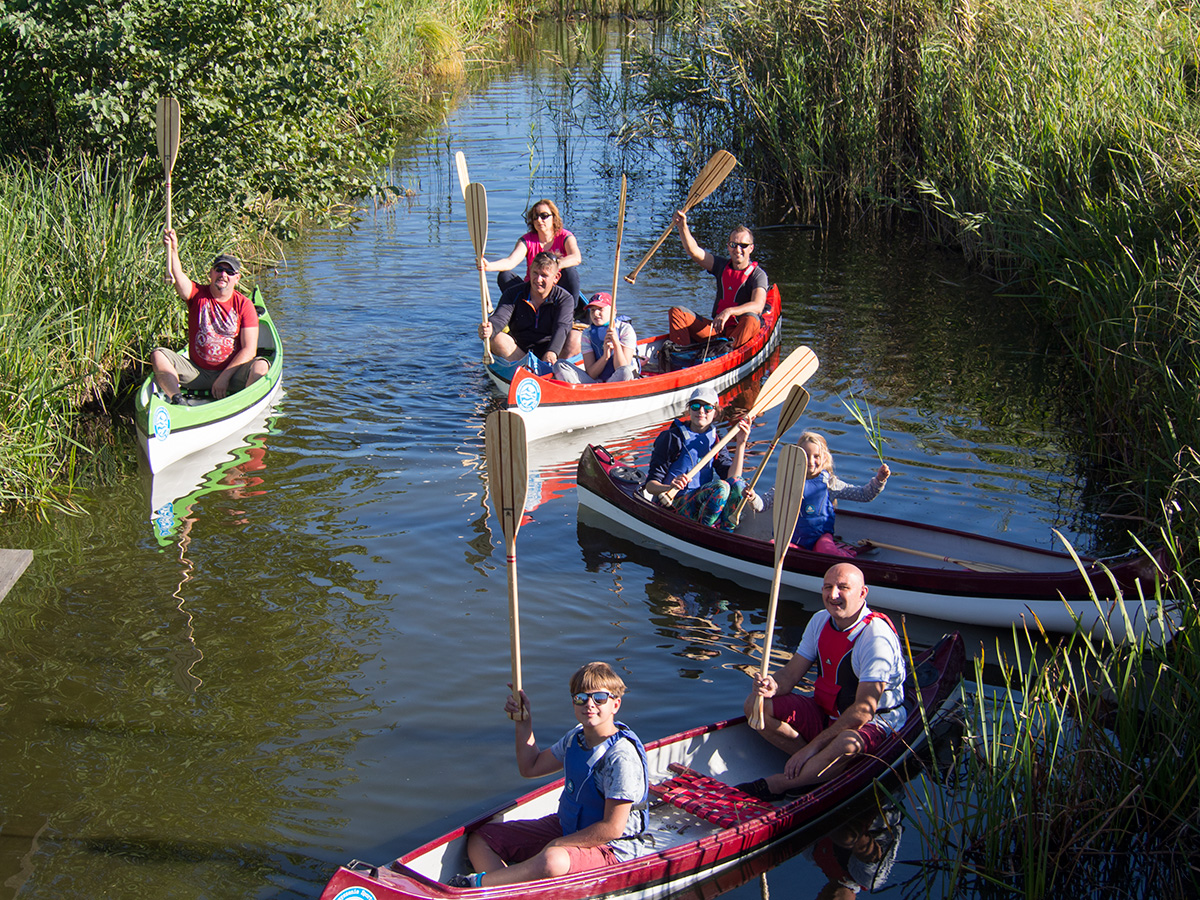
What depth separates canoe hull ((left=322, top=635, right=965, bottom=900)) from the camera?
421cm

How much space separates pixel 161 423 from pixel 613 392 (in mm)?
3813

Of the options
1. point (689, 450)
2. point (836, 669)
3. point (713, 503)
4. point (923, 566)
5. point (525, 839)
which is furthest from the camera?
point (689, 450)

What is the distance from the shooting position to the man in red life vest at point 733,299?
11359 mm

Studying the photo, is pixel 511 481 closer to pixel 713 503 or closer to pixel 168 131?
pixel 713 503

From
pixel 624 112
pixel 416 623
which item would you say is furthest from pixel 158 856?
pixel 624 112

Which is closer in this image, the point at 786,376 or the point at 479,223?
the point at 786,376

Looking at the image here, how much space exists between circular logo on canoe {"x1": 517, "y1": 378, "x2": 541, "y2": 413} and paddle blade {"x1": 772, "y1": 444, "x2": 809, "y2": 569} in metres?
4.16

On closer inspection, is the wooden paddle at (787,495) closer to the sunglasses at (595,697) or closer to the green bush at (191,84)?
the sunglasses at (595,697)

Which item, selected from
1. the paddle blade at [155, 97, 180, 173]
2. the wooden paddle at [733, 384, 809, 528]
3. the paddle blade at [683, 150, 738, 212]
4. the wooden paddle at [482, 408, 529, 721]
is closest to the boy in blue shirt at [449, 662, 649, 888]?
the wooden paddle at [482, 408, 529, 721]

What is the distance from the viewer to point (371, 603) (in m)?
7.34

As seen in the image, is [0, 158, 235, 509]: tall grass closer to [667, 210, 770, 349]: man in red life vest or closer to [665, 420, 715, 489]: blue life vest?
[665, 420, 715, 489]: blue life vest

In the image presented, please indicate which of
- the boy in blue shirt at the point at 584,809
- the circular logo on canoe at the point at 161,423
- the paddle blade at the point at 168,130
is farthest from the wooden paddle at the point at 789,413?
the paddle blade at the point at 168,130

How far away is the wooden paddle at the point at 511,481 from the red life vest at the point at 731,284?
7106 millimetres

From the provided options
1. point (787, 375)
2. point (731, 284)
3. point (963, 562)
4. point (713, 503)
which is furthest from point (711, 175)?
point (963, 562)
